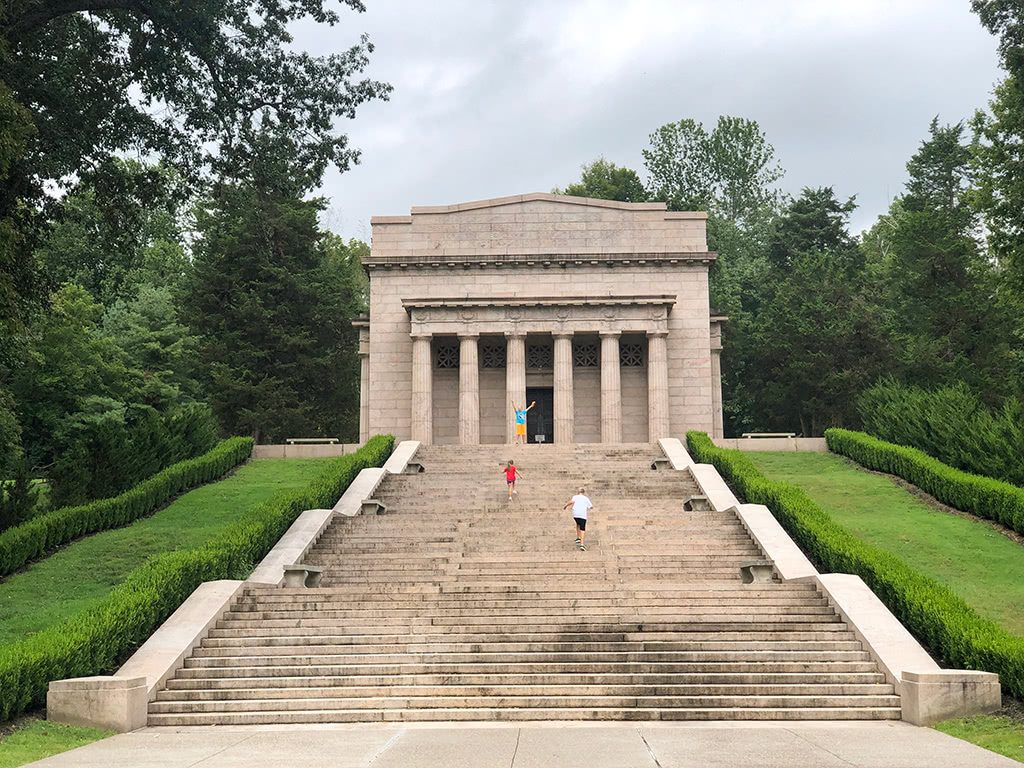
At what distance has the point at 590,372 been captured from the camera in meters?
40.2

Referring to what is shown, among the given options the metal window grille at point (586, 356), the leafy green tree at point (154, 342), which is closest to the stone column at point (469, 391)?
the metal window grille at point (586, 356)

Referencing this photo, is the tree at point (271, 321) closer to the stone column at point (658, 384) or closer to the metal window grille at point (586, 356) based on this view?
the metal window grille at point (586, 356)

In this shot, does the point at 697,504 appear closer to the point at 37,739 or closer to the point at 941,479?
the point at 941,479

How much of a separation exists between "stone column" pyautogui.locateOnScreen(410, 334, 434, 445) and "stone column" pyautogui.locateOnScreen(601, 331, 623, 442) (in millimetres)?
6737

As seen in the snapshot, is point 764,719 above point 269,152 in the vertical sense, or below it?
below

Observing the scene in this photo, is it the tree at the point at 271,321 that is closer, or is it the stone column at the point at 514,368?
the stone column at the point at 514,368

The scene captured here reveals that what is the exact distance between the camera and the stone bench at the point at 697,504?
24.6 metres

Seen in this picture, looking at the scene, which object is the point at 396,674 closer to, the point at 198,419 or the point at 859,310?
the point at 198,419

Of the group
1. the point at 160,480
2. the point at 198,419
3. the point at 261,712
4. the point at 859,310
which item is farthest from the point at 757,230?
the point at 261,712

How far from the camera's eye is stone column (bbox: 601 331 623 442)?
3775 cm

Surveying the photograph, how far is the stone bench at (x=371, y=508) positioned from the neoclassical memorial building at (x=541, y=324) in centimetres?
1310

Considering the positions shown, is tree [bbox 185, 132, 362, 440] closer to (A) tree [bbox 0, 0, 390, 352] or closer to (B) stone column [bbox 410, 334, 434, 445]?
(B) stone column [bbox 410, 334, 434, 445]

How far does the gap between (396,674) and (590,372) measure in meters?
26.4

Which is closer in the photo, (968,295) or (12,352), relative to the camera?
(12,352)
